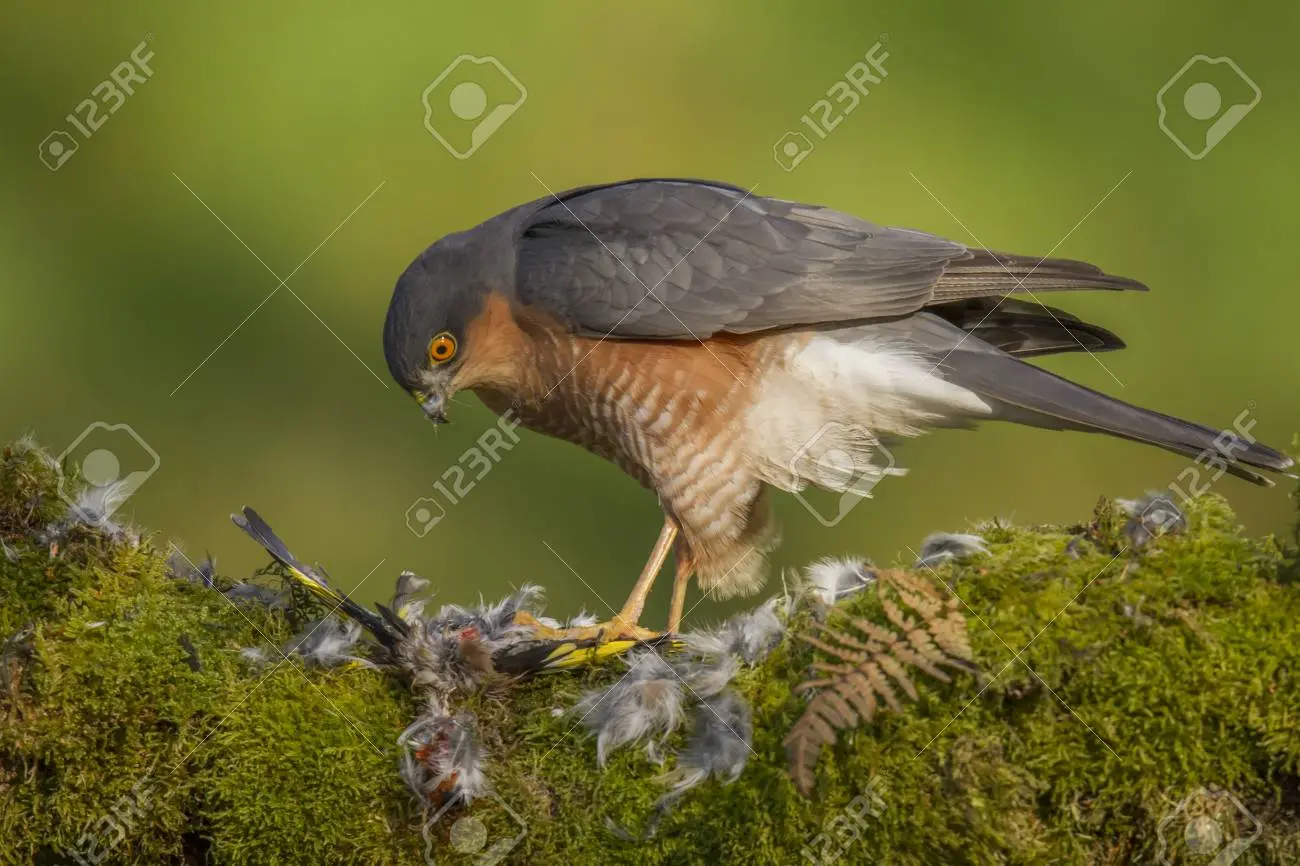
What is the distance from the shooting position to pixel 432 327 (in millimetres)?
3639

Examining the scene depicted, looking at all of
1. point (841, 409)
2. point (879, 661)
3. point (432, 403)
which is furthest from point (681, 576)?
point (879, 661)

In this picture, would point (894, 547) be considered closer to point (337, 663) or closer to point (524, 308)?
point (524, 308)

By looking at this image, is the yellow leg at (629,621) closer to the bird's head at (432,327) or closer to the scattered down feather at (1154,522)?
the bird's head at (432,327)

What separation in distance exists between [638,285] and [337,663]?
1611mm

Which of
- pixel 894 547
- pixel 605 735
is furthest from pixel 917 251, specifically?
pixel 894 547

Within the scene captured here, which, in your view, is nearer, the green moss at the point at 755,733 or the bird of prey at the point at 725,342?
the green moss at the point at 755,733

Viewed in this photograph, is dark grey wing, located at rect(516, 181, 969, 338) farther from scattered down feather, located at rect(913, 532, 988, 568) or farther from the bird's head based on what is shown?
scattered down feather, located at rect(913, 532, 988, 568)

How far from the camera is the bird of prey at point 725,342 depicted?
11.8ft

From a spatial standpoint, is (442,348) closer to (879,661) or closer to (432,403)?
(432,403)

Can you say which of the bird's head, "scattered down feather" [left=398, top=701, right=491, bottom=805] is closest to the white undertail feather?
the bird's head

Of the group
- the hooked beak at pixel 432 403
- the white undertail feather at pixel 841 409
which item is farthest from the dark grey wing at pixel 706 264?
the hooked beak at pixel 432 403

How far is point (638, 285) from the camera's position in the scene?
144 inches

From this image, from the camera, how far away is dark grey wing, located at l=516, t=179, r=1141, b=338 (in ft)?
11.8

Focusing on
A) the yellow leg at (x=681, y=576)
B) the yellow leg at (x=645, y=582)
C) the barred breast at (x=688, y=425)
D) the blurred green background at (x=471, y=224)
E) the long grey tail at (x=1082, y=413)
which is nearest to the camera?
the long grey tail at (x=1082, y=413)
